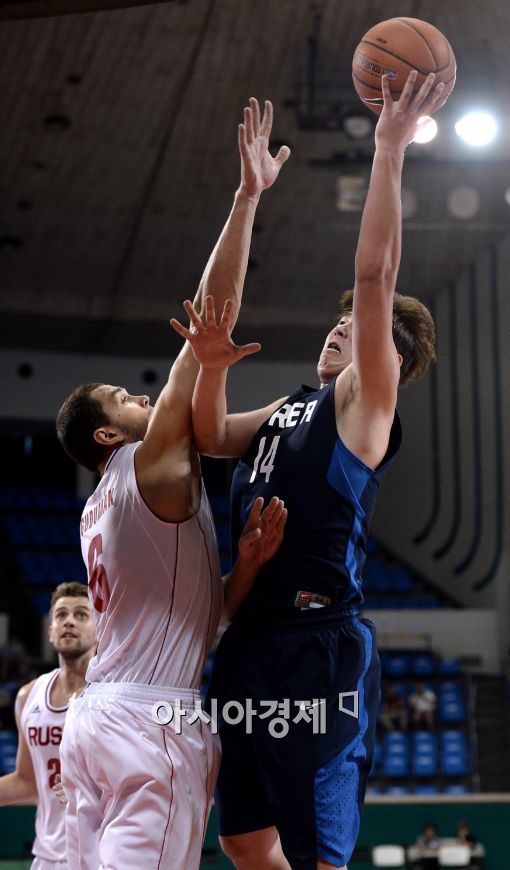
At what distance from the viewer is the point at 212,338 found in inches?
126

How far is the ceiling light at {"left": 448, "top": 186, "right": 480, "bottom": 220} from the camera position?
16656 mm

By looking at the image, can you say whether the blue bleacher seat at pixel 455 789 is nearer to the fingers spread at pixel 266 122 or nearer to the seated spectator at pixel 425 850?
the seated spectator at pixel 425 850

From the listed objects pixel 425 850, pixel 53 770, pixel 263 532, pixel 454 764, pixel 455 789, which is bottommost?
pixel 455 789

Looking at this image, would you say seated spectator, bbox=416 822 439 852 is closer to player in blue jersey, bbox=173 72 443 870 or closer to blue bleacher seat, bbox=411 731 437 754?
player in blue jersey, bbox=173 72 443 870

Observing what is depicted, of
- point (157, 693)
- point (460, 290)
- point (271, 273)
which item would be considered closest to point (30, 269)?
point (271, 273)

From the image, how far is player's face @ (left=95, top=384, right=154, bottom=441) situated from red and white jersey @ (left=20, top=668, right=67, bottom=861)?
244 centimetres

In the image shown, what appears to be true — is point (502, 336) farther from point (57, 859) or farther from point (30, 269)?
point (57, 859)

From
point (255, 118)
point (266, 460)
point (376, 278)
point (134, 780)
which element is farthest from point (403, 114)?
point (134, 780)

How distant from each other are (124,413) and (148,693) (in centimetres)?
92

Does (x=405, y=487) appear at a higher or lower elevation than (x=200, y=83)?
lower

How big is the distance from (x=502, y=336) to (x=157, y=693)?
57.0 feet

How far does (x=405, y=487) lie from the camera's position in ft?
79.4

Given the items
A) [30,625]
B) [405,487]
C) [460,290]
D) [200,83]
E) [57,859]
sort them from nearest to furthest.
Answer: [57,859], [200,83], [30,625], [460,290], [405,487]

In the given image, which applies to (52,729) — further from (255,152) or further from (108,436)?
(255,152)
